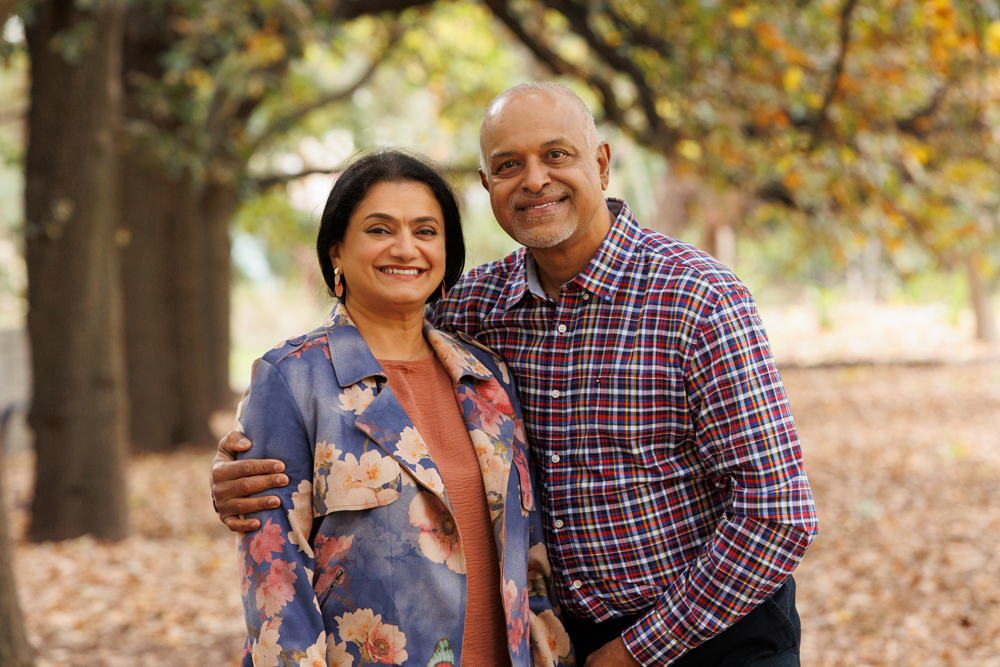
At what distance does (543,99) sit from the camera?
236cm

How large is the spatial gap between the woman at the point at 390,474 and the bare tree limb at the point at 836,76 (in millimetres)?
4755

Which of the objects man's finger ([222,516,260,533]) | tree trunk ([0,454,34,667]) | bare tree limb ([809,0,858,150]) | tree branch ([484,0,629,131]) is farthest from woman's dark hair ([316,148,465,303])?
tree branch ([484,0,629,131])

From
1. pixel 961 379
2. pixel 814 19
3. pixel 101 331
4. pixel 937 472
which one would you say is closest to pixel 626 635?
pixel 101 331

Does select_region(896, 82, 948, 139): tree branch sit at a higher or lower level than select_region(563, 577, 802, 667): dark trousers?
higher

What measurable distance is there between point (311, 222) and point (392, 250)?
0.62 m

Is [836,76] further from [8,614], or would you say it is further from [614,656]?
[8,614]

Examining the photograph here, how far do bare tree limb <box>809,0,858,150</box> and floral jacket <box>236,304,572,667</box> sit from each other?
5.21 meters

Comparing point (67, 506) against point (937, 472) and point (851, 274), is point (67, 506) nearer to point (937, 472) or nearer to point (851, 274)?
point (937, 472)

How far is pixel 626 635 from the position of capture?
2227 millimetres

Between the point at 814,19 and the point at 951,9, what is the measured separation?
139cm

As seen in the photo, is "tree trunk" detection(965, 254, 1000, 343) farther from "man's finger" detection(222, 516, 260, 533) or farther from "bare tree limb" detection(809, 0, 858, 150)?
"man's finger" detection(222, 516, 260, 533)

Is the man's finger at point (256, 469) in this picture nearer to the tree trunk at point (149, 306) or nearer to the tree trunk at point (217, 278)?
the tree trunk at point (149, 306)

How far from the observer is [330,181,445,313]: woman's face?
223 cm

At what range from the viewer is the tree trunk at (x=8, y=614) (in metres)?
3.53
